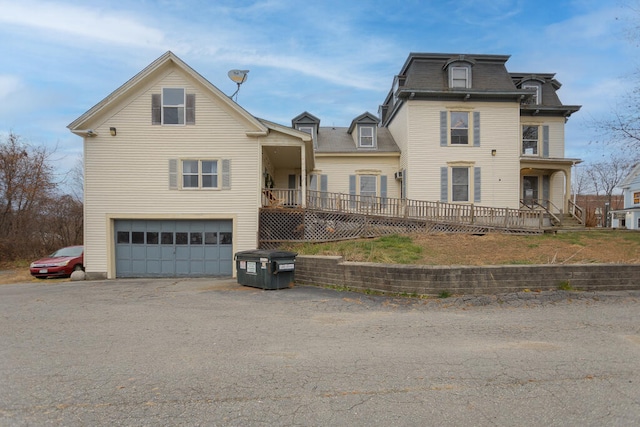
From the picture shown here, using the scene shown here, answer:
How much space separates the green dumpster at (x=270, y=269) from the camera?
399 inches

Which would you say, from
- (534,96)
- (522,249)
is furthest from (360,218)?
(534,96)

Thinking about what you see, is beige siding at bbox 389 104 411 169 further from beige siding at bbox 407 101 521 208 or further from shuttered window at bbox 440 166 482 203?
shuttered window at bbox 440 166 482 203

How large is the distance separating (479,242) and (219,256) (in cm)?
974

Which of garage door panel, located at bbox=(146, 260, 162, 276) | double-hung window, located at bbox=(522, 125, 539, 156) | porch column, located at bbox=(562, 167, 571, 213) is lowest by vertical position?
garage door panel, located at bbox=(146, 260, 162, 276)

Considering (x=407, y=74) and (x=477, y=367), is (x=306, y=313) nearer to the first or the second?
(x=477, y=367)

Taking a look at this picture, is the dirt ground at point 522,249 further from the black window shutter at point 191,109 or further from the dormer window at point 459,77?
the dormer window at point 459,77

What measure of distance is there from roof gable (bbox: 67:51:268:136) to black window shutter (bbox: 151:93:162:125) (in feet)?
2.16

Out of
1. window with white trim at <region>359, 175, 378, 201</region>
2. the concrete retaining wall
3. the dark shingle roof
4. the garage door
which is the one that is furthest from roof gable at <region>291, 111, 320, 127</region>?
the concrete retaining wall

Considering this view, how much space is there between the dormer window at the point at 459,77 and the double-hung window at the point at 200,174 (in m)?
13.0

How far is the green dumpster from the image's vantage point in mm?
10125

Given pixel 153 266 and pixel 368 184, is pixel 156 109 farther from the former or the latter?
pixel 368 184

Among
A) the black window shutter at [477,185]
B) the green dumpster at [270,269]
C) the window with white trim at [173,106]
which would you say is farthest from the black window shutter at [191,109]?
the black window shutter at [477,185]

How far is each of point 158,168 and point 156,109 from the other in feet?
7.57

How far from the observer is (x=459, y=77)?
19625mm
